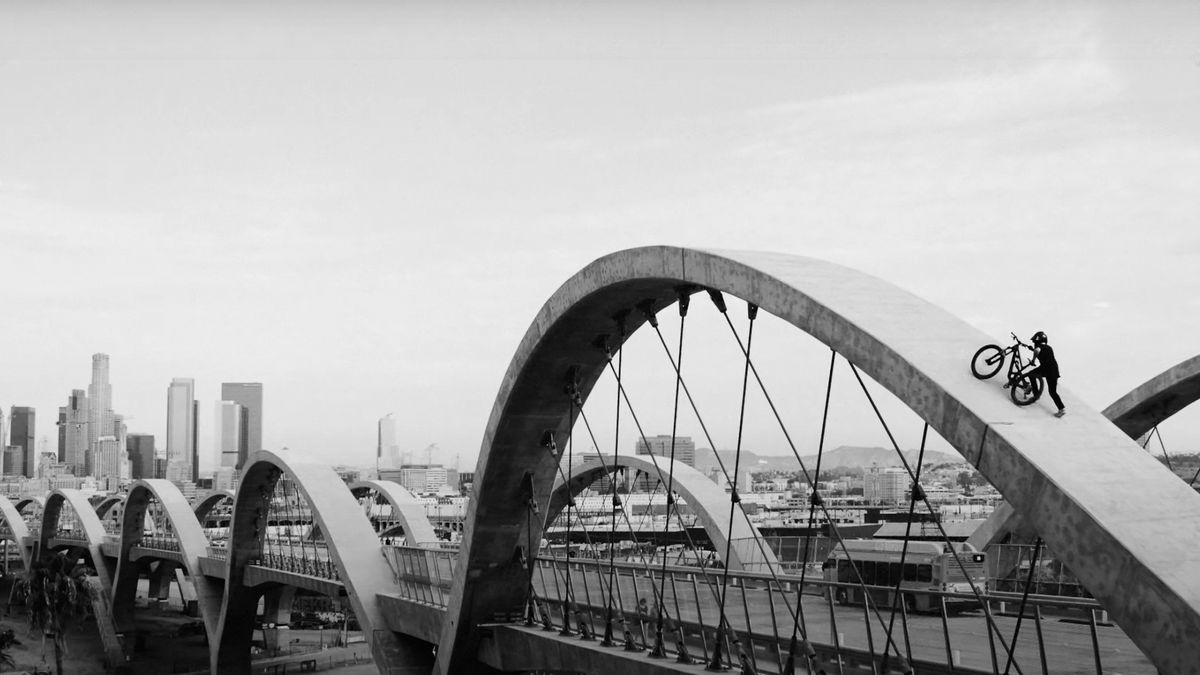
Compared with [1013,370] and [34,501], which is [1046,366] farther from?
[34,501]

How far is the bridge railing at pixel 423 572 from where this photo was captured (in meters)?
26.8

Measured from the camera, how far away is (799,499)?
149 metres

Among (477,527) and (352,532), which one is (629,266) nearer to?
(477,527)

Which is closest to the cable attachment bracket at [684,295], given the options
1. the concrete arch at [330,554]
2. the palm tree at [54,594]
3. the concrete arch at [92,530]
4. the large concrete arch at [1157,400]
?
the large concrete arch at [1157,400]

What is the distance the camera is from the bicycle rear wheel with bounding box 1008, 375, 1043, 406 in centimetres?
1029

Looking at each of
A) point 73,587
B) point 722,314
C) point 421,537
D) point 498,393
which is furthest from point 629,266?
point 73,587

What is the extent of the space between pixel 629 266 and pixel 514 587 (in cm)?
900

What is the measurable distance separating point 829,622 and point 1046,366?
5.78m

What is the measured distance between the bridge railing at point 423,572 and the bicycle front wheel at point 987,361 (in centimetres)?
1650

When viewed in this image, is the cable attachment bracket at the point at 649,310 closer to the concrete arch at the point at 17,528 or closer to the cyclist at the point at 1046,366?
the cyclist at the point at 1046,366

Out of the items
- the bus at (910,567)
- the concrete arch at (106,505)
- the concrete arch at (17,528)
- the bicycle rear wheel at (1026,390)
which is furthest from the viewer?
the concrete arch at (106,505)

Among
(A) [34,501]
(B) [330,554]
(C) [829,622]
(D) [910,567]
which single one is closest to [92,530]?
(A) [34,501]

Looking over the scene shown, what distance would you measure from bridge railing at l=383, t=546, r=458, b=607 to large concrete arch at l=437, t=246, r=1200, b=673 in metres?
10.4

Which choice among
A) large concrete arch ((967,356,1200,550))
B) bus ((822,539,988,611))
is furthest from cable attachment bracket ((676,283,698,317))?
large concrete arch ((967,356,1200,550))
